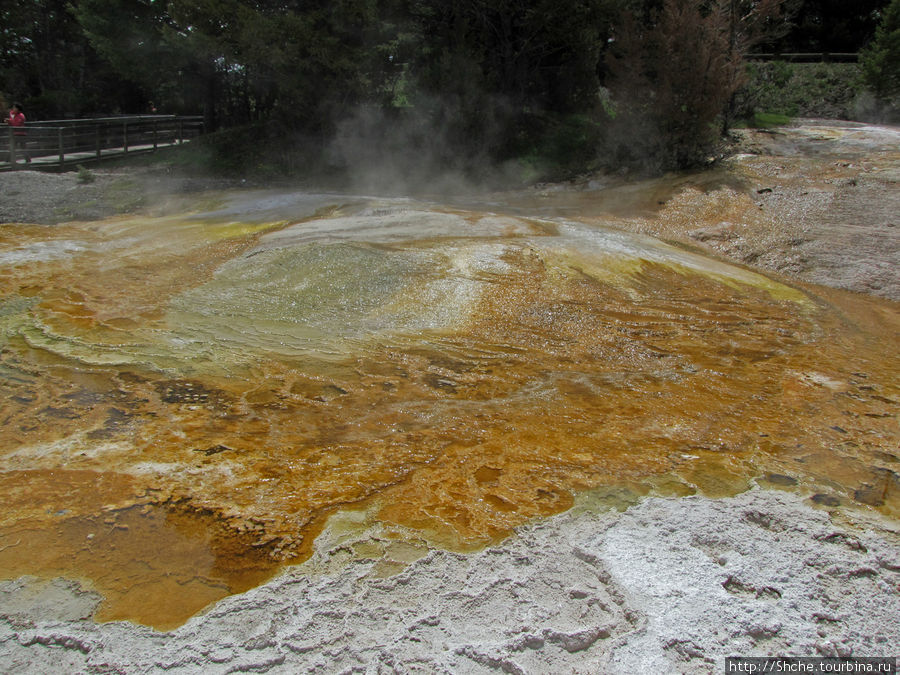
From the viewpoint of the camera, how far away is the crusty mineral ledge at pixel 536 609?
7.18ft

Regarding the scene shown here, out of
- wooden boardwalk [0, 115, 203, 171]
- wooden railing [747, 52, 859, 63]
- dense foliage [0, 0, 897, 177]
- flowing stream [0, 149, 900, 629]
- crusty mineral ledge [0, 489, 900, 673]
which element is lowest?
crusty mineral ledge [0, 489, 900, 673]

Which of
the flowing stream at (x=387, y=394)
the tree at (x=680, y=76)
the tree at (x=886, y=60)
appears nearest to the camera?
the flowing stream at (x=387, y=394)

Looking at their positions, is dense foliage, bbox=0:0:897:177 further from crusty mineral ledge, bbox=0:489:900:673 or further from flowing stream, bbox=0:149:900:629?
crusty mineral ledge, bbox=0:489:900:673

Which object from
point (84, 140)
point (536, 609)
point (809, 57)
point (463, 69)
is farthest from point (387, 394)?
point (809, 57)

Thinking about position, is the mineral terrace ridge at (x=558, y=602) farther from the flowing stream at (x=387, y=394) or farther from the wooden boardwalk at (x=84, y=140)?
the wooden boardwalk at (x=84, y=140)

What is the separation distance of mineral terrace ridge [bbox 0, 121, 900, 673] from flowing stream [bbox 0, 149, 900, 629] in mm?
110

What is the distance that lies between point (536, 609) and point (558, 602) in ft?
0.30

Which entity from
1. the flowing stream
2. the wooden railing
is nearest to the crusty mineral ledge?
the flowing stream

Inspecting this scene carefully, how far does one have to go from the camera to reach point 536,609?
238 cm

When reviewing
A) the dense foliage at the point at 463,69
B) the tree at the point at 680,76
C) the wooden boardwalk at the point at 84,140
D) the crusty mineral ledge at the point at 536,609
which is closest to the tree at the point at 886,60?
the dense foliage at the point at 463,69

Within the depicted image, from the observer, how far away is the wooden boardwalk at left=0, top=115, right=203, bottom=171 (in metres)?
13.2

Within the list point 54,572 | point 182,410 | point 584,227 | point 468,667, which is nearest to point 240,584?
point 54,572

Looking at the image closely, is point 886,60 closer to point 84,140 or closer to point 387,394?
point 387,394

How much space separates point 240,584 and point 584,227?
6.84 m
